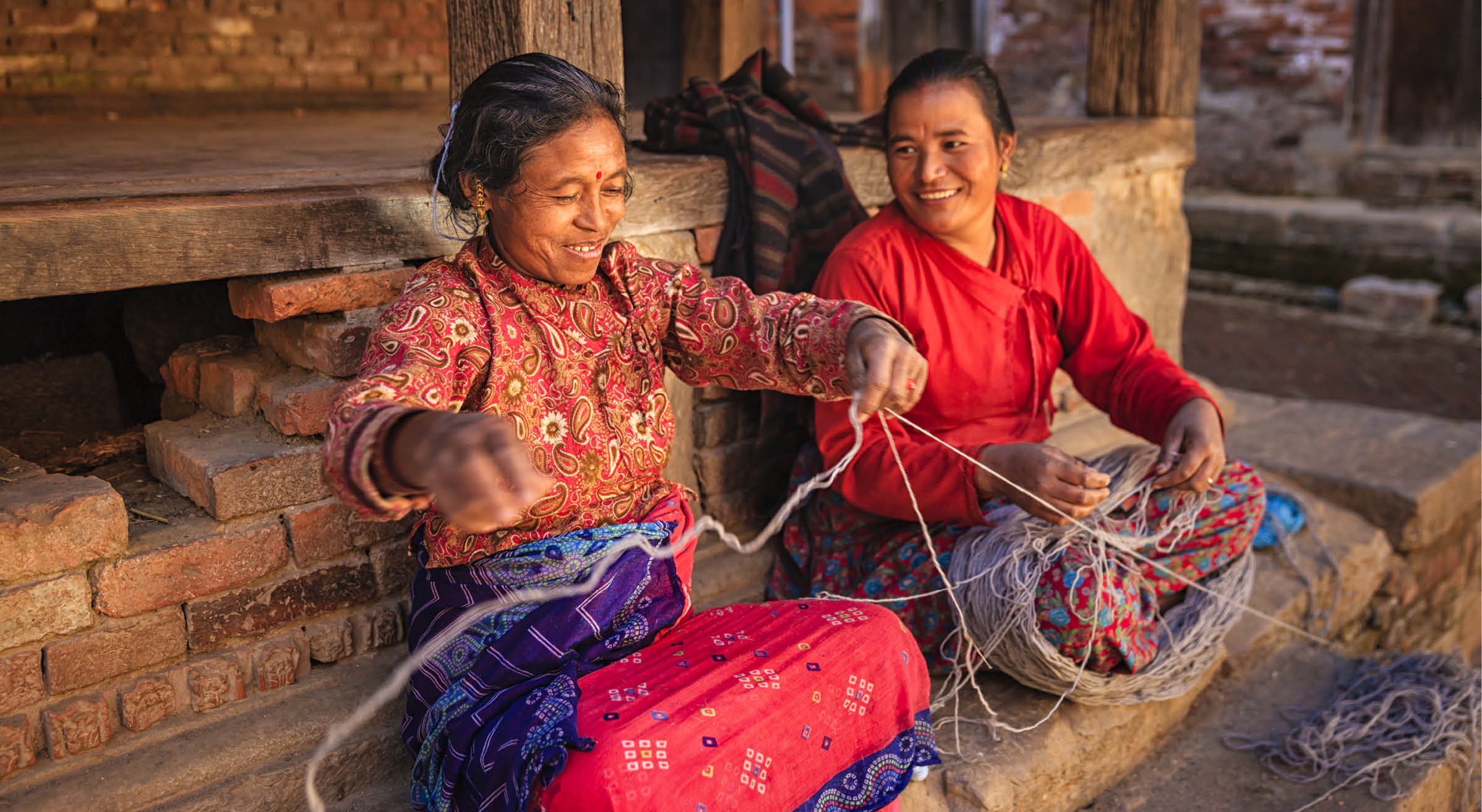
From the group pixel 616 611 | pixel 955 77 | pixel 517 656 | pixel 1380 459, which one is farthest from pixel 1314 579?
pixel 517 656

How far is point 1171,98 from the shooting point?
165 inches

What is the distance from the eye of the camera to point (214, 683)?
6.68 feet

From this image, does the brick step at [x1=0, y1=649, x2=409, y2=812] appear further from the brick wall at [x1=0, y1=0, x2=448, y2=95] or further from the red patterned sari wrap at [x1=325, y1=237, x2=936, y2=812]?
the brick wall at [x1=0, y1=0, x2=448, y2=95]

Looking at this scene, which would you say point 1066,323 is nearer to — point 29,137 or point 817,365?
point 817,365

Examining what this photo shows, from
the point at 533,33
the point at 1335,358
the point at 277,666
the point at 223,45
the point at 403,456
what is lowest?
the point at 1335,358

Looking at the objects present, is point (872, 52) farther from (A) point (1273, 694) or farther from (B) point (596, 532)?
(B) point (596, 532)

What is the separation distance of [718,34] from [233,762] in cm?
374

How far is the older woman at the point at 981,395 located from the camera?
93.0 inches

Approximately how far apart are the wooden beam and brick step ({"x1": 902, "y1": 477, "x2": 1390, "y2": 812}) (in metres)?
3.08

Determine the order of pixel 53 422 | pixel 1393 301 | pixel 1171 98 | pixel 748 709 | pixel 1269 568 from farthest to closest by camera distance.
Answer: pixel 1393 301
pixel 1171 98
pixel 1269 568
pixel 53 422
pixel 748 709

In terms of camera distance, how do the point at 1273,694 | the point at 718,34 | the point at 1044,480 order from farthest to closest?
the point at 718,34, the point at 1273,694, the point at 1044,480

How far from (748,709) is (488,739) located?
400 millimetres

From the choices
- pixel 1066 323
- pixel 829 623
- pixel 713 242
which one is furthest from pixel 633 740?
pixel 1066 323

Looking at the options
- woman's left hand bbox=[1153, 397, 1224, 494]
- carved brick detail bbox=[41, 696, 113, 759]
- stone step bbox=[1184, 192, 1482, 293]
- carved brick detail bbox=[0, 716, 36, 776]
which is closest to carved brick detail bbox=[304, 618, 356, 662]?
carved brick detail bbox=[41, 696, 113, 759]
